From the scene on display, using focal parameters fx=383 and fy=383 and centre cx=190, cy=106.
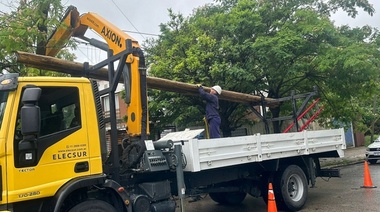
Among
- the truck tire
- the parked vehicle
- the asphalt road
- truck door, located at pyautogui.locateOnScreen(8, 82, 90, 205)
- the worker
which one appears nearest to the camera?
truck door, located at pyautogui.locateOnScreen(8, 82, 90, 205)

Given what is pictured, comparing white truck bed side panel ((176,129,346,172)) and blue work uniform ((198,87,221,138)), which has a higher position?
blue work uniform ((198,87,221,138))

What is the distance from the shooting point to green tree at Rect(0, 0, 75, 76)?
7367 millimetres

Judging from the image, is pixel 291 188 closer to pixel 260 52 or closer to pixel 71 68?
pixel 260 52

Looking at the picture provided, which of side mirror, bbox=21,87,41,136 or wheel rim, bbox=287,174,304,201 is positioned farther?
wheel rim, bbox=287,174,304,201

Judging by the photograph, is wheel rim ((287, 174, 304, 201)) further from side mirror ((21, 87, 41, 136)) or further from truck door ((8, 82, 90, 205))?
side mirror ((21, 87, 41, 136))

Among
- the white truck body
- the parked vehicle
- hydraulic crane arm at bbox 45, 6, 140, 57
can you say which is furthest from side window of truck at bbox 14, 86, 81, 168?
the parked vehicle

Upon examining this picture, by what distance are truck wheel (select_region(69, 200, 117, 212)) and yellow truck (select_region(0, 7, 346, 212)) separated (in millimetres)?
14

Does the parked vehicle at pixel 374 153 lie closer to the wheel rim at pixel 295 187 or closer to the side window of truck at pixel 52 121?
the wheel rim at pixel 295 187

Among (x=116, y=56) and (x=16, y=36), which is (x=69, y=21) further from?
(x=116, y=56)

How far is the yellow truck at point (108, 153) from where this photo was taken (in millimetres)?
4508

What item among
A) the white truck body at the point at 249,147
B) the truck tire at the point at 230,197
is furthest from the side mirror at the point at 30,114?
the truck tire at the point at 230,197

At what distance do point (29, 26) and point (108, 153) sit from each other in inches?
144

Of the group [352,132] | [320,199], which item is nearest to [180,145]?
[320,199]

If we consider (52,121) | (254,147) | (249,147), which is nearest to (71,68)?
(52,121)
